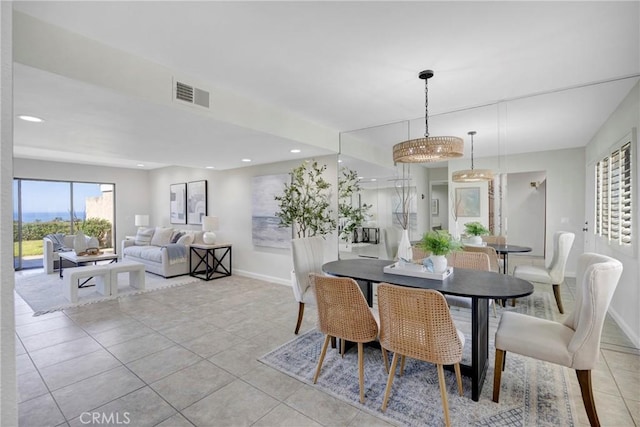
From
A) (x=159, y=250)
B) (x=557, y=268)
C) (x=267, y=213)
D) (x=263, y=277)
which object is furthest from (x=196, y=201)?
(x=557, y=268)

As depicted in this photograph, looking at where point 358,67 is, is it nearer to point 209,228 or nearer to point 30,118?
point 30,118

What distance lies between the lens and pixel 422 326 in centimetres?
180

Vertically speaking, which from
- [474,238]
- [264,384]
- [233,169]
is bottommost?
[264,384]

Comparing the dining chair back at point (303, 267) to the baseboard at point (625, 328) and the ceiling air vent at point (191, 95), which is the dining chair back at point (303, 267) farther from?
the baseboard at point (625, 328)

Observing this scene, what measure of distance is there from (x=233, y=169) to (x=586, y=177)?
5679mm

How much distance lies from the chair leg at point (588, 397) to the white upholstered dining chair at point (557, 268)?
170 cm

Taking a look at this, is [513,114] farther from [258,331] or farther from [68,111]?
[68,111]

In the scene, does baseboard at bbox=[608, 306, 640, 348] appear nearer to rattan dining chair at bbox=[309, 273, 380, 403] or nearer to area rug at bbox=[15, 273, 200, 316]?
rattan dining chair at bbox=[309, 273, 380, 403]

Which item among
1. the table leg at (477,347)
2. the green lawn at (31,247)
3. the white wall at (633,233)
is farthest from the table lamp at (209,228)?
the white wall at (633,233)

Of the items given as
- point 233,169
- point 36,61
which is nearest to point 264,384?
point 36,61

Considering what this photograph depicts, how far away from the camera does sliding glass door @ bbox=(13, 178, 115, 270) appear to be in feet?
21.7

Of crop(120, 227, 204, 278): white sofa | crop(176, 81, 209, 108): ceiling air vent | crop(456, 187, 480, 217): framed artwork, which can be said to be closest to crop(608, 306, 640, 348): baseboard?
crop(456, 187, 480, 217): framed artwork

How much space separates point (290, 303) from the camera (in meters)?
4.22

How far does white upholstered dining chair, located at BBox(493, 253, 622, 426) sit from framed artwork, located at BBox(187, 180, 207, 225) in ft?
20.4
